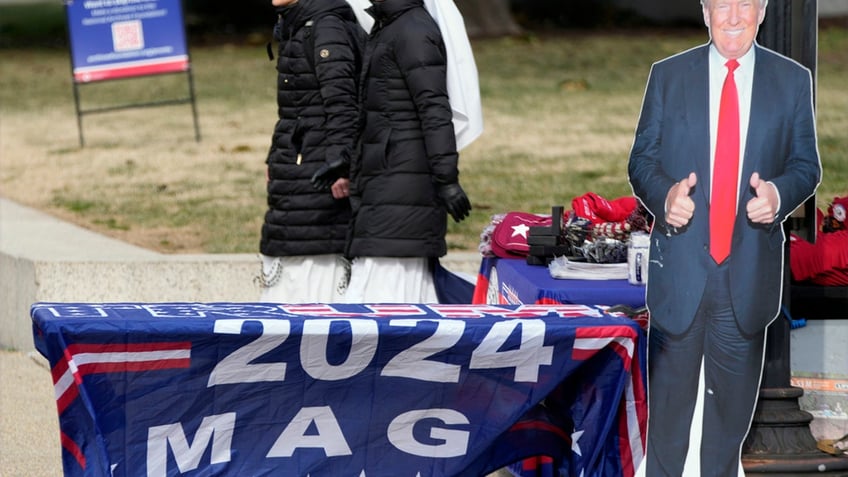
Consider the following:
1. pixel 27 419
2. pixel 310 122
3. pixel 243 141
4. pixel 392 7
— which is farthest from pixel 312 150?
pixel 243 141

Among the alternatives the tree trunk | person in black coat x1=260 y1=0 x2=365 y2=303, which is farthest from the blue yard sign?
the tree trunk

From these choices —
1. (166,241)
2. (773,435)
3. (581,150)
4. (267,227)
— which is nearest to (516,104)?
(581,150)

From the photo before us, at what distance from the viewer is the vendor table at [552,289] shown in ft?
17.2

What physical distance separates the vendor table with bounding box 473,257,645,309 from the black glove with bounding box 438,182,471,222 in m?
0.27

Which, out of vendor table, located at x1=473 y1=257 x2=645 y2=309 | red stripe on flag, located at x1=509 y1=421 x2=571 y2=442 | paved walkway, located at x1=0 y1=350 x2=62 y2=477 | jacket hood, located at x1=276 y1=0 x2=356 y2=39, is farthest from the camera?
jacket hood, located at x1=276 y1=0 x2=356 y2=39

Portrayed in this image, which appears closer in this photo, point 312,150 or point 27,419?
point 312,150

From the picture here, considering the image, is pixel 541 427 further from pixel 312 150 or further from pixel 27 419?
pixel 27 419

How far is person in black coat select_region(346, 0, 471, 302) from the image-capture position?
587cm

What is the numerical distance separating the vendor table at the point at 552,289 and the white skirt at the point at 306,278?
2.92 feet

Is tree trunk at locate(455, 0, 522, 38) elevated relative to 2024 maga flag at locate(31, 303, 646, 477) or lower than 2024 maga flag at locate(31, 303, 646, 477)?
elevated

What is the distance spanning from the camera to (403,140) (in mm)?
6004

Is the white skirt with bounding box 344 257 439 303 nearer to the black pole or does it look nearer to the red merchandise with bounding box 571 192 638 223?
the red merchandise with bounding box 571 192 638 223

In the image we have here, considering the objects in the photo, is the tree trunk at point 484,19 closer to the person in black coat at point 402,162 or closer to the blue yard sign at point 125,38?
the blue yard sign at point 125,38

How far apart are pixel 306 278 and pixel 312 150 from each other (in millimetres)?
568
